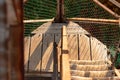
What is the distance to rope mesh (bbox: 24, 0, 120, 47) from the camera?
21.2ft

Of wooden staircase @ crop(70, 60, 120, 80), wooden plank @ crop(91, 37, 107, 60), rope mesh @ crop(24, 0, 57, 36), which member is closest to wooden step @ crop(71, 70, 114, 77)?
wooden staircase @ crop(70, 60, 120, 80)

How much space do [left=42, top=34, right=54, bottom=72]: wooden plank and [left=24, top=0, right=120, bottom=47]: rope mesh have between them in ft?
3.08

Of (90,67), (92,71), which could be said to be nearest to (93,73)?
(92,71)

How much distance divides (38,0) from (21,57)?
28.6 ft

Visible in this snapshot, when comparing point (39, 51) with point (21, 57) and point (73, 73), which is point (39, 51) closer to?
point (73, 73)

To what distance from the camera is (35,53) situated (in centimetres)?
604

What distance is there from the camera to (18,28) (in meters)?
0.45

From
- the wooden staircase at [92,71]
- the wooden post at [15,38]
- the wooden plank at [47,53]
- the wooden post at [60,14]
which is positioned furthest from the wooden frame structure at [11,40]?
the wooden post at [60,14]

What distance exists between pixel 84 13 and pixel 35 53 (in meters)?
2.14

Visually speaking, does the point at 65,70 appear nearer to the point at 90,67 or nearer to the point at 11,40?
the point at 11,40

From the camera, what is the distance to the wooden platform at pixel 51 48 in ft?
19.0

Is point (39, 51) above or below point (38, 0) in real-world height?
below

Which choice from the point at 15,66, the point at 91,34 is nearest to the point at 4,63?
the point at 15,66

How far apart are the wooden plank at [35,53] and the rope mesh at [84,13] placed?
3.66 feet
